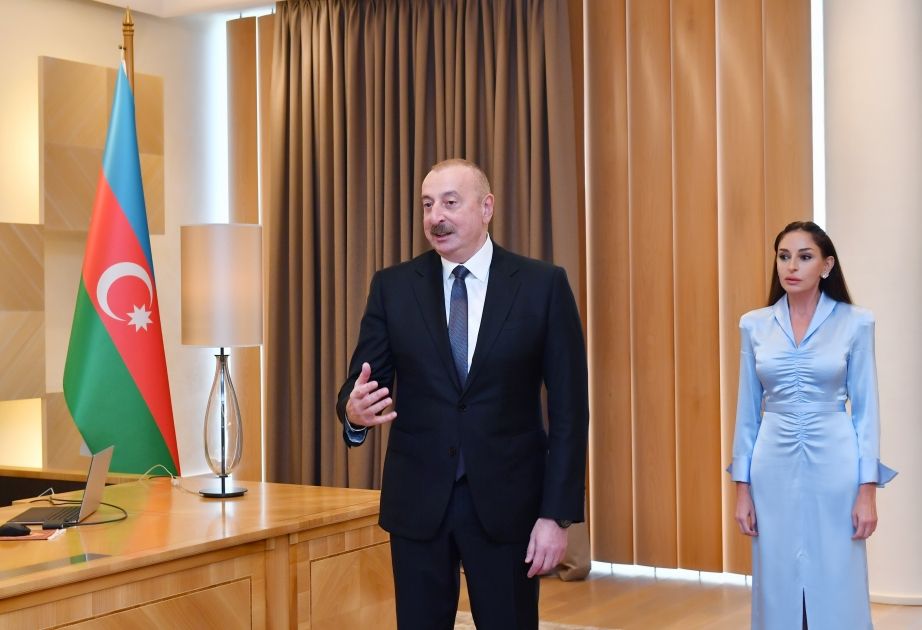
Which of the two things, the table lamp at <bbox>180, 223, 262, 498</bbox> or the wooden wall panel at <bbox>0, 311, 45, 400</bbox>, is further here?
the wooden wall panel at <bbox>0, 311, 45, 400</bbox>

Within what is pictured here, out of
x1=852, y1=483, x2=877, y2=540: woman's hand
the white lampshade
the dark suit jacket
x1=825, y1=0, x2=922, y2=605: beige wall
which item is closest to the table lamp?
the white lampshade

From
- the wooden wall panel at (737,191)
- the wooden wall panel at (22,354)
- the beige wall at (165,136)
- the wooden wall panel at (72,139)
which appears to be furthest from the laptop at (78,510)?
the wooden wall panel at (737,191)

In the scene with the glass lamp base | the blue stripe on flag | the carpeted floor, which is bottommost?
the carpeted floor

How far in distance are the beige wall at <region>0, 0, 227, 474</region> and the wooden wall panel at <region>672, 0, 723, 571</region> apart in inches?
106

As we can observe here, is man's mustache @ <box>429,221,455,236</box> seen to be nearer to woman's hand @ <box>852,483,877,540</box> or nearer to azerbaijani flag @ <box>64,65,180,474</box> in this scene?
woman's hand @ <box>852,483,877,540</box>

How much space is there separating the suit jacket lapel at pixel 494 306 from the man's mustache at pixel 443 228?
14 centimetres

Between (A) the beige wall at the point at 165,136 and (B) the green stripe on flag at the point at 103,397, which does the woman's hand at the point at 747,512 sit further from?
(A) the beige wall at the point at 165,136

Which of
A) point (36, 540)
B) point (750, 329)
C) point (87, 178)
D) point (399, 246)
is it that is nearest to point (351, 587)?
point (36, 540)

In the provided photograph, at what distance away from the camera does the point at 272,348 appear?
591cm

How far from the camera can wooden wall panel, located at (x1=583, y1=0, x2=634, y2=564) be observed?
17.0 feet

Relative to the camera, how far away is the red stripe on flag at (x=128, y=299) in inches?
165

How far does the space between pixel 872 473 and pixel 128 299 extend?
272 cm

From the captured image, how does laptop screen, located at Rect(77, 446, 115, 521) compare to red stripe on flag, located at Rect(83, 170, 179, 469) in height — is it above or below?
below

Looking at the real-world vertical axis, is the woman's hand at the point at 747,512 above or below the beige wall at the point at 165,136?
below
